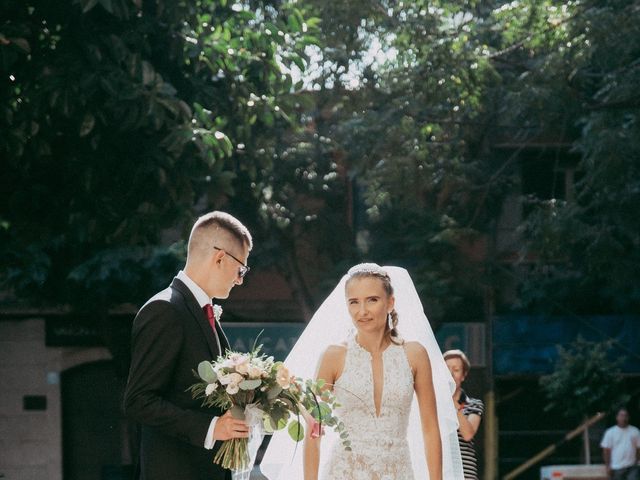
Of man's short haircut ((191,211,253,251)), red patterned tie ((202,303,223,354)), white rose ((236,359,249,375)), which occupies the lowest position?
white rose ((236,359,249,375))

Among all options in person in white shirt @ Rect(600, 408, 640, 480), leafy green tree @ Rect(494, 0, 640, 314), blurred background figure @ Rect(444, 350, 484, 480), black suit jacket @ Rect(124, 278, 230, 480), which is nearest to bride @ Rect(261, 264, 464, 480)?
black suit jacket @ Rect(124, 278, 230, 480)

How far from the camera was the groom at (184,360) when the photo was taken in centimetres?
499

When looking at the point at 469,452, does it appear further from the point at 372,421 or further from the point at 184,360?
the point at 184,360

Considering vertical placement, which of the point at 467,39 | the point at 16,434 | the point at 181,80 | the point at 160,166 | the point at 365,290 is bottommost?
the point at 16,434

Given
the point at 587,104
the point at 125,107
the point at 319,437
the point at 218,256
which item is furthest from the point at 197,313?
the point at 587,104

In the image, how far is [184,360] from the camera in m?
5.14

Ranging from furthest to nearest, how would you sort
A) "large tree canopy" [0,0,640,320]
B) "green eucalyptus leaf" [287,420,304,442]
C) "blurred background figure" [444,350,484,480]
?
1. "large tree canopy" [0,0,640,320]
2. "blurred background figure" [444,350,484,480]
3. "green eucalyptus leaf" [287,420,304,442]

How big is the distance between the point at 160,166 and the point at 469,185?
11.5 m

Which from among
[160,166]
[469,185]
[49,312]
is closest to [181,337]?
[160,166]

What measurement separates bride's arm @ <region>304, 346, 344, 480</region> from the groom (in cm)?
121

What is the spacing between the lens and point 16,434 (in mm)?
27312

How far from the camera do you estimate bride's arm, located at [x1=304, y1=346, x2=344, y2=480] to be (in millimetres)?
6727

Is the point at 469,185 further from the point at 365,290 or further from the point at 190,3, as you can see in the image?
the point at 365,290

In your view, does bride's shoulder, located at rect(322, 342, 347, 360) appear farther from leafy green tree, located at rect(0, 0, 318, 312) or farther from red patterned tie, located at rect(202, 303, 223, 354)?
leafy green tree, located at rect(0, 0, 318, 312)
